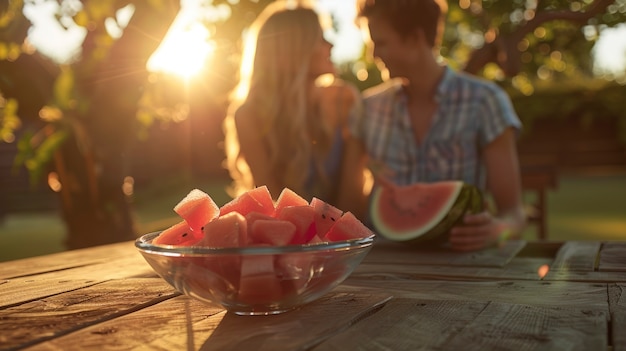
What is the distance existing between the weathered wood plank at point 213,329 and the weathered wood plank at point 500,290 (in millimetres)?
192

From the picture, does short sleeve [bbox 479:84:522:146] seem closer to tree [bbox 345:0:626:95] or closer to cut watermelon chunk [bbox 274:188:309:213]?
tree [bbox 345:0:626:95]

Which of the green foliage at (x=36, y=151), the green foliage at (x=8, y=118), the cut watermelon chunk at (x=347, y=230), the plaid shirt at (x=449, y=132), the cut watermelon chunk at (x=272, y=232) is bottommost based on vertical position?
the cut watermelon chunk at (x=347, y=230)

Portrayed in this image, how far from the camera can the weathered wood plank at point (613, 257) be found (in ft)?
6.86

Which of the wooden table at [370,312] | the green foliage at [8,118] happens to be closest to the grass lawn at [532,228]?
the green foliage at [8,118]

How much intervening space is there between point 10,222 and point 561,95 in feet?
56.4

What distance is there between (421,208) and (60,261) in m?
1.44

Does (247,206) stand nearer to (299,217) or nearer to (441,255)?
(299,217)

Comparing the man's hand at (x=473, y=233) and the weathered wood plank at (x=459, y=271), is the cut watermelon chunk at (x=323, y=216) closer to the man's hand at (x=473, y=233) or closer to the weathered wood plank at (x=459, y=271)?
the weathered wood plank at (x=459, y=271)

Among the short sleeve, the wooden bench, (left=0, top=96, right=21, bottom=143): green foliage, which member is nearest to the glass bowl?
the short sleeve

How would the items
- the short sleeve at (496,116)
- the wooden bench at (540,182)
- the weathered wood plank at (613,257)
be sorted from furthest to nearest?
the wooden bench at (540,182), the short sleeve at (496,116), the weathered wood plank at (613,257)

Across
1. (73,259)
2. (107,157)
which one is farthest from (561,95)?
(73,259)

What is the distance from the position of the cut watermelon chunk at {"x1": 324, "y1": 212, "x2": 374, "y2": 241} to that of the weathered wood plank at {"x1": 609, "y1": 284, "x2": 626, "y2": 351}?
522mm

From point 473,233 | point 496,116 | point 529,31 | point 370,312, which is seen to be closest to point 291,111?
point 496,116

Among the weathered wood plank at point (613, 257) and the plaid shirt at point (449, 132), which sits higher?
the plaid shirt at point (449, 132)
